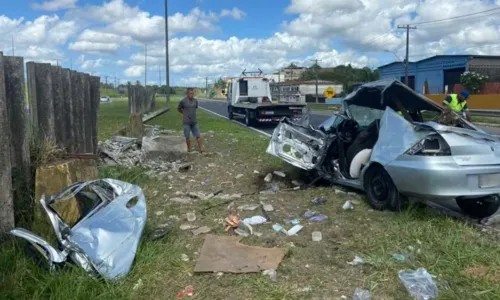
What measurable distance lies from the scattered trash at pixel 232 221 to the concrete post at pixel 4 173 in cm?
215

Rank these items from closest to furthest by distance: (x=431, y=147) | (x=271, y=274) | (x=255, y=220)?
1. (x=271, y=274)
2. (x=431, y=147)
3. (x=255, y=220)

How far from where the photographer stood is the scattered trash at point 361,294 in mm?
3535

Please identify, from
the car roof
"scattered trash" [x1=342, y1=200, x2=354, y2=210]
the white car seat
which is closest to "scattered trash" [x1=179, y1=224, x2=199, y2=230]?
"scattered trash" [x1=342, y1=200, x2=354, y2=210]

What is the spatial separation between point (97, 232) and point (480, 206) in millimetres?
4340

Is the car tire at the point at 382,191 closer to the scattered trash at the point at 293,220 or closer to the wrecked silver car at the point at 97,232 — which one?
the scattered trash at the point at 293,220

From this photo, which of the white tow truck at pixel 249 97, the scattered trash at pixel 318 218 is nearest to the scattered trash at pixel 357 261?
the scattered trash at pixel 318 218

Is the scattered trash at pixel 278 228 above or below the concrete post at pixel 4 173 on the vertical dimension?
below

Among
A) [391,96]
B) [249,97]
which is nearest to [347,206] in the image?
[391,96]

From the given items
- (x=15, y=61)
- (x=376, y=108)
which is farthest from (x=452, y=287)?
(x=15, y=61)

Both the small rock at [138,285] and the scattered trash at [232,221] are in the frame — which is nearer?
the small rock at [138,285]

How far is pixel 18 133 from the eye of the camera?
4.80 m

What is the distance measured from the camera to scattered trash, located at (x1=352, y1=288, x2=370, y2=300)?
354 centimetres

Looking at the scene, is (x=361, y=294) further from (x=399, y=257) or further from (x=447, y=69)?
(x=447, y=69)

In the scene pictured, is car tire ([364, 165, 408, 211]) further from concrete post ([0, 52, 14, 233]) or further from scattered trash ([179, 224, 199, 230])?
concrete post ([0, 52, 14, 233])
